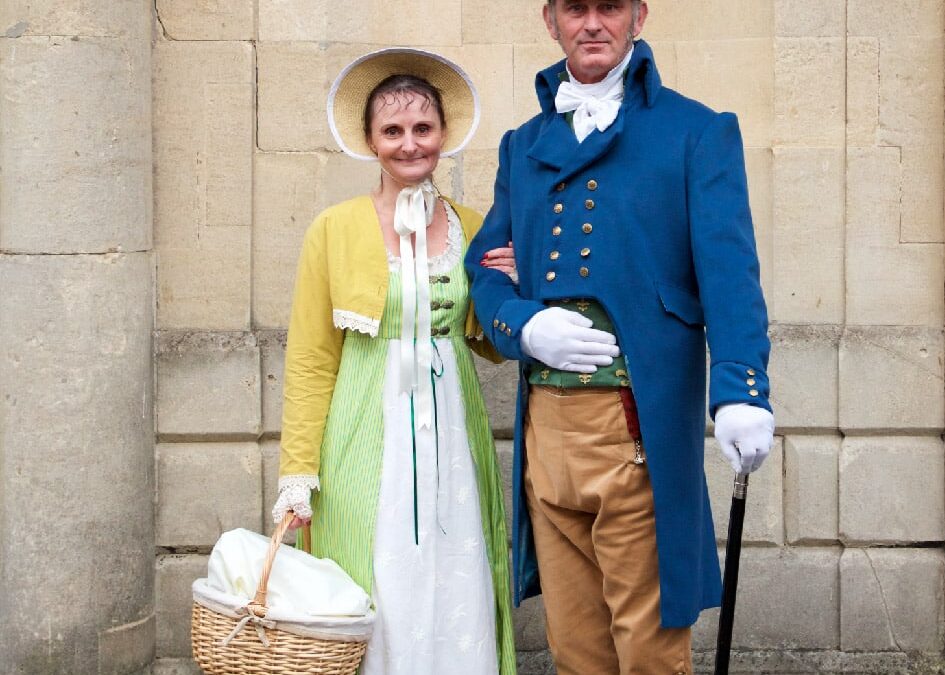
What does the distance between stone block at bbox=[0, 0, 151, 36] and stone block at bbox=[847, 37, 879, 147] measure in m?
2.18

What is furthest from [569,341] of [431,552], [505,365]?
[505,365]

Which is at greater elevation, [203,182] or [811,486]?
[203,182]

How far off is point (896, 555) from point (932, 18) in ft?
5.30

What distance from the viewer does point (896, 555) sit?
14.8ft

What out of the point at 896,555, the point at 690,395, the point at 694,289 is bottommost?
the point at 896,555

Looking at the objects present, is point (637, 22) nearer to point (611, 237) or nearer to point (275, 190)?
point (611, 237)

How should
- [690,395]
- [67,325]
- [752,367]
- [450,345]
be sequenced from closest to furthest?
[752,367] → [690,395] → [450,345] → [67,325]

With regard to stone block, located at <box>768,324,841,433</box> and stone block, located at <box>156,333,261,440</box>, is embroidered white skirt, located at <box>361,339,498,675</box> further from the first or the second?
stone block, located at <box>768,324,841,433</box>

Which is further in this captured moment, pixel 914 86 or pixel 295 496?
pixel 914 86

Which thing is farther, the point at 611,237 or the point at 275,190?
the point at 275,190

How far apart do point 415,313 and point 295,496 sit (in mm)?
521

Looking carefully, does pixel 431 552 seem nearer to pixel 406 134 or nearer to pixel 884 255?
pixel 406 134

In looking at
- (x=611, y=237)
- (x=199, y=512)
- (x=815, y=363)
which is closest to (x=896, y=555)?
(x=815, y=363)

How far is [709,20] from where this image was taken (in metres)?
4.44
